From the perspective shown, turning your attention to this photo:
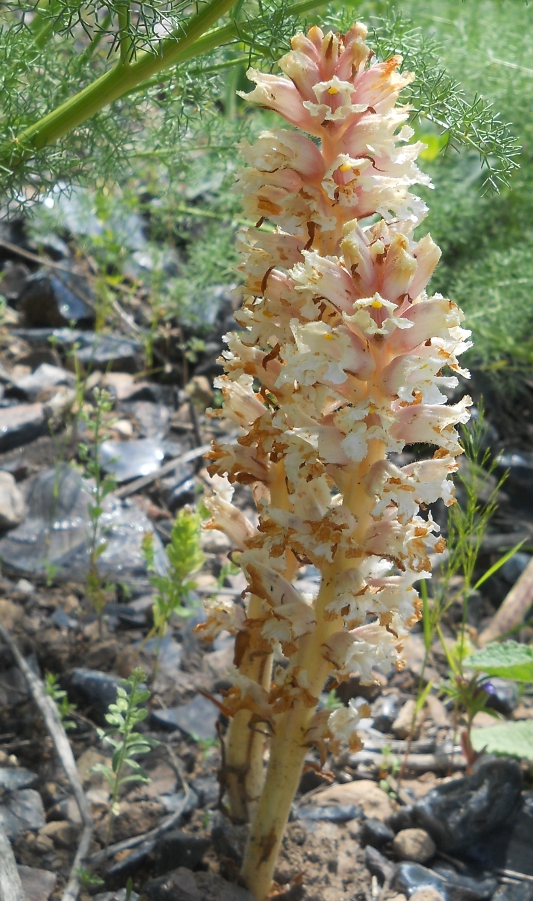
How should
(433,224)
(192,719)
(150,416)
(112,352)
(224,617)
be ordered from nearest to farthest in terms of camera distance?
(224,617)
(192,719)
(150,416)
(112,352)
(433,224)

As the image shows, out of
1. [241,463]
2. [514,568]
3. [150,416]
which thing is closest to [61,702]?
[241,463]

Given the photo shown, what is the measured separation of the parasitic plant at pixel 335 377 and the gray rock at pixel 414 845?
645mm

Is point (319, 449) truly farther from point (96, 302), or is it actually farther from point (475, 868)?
point (96, 302)

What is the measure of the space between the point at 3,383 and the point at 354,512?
2.78 m

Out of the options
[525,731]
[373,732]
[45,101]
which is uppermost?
[45,101]

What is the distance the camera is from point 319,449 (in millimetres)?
1446

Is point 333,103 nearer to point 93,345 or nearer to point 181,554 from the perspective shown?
point 181,554

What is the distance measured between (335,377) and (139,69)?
0.82 metres

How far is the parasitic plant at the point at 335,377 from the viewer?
1.39 metres

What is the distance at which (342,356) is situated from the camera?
1.37 meters

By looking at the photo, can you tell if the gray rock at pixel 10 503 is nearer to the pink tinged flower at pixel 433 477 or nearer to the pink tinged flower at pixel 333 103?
the pink tinged flower at pixel 433 477

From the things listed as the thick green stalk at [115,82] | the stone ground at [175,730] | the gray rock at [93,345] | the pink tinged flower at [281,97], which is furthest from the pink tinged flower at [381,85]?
the gray rock at [93,345]

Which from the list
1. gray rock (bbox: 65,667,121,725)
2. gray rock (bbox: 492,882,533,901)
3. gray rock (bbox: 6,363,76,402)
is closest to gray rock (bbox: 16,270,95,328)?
gray rock (bbox: 6,363,76,402)

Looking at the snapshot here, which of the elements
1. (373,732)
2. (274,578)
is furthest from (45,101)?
(373,732)
